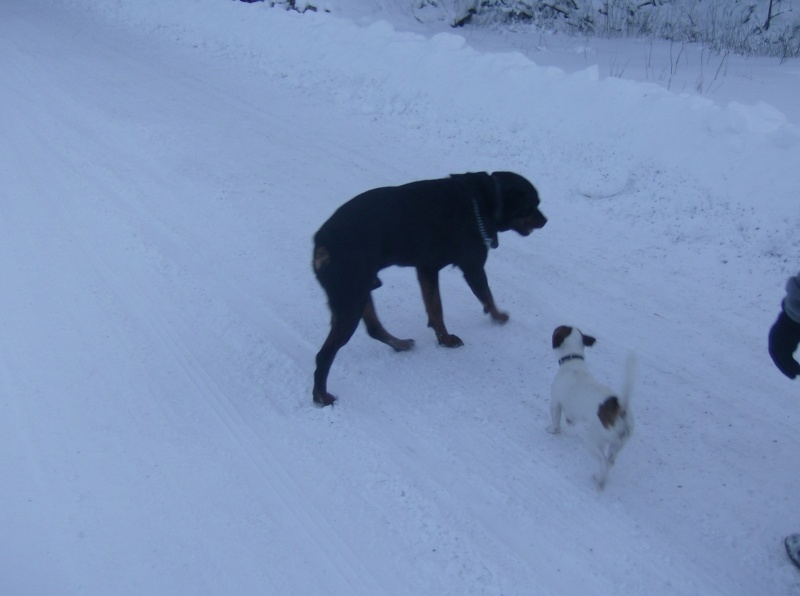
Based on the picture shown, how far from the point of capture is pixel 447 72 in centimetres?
883

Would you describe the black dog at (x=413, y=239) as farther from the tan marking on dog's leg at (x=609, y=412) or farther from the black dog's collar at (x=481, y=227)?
the tan marking on dog's leg at (x=609, y=412)

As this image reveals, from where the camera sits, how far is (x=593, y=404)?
11.0 ft

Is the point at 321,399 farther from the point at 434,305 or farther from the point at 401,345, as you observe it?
the point at 434,305

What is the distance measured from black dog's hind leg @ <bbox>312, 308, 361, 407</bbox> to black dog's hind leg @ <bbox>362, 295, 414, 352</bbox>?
1.53 feet

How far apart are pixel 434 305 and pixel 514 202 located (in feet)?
2.89

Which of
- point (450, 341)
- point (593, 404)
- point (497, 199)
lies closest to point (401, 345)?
point (450, 341)

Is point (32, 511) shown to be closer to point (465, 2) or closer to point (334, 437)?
point (334, 437)

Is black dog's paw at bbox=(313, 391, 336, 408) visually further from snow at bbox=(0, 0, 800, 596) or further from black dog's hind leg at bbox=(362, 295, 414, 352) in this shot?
black dog's hind leg at bbox=(362, 295, 414, 352)

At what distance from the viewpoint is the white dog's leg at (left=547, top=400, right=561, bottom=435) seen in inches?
145

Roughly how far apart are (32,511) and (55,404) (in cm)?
91

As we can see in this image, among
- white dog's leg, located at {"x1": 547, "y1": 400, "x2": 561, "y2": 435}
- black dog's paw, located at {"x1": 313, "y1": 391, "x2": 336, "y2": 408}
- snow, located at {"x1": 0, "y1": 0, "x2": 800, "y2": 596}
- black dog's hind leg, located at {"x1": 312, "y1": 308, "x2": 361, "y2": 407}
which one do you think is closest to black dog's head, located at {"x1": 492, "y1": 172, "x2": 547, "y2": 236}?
snow, located at {"x1": 0, "y1": 0, "x2": 800, "y2": 596}

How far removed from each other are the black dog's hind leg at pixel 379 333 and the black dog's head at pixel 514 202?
1016 mm

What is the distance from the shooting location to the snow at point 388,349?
10.4 feet

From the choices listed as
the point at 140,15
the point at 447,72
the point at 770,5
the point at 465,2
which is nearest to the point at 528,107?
the point at 447,72
